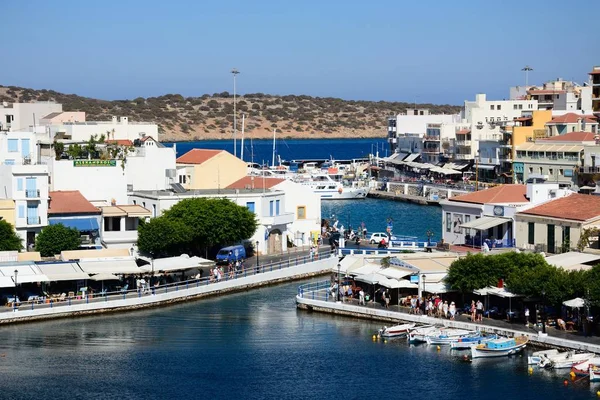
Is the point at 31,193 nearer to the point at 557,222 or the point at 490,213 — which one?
the point at 490,213

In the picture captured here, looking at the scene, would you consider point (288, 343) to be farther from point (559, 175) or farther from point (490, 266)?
point (559, 175)

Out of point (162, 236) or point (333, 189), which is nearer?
point (162, 236)

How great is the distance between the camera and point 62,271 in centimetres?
4634

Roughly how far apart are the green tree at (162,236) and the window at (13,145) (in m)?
9.15

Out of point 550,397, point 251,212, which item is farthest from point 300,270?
point 550,397

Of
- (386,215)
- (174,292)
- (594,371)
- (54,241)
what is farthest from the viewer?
(386,215)

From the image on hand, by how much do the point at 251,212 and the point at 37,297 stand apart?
13.6 metres

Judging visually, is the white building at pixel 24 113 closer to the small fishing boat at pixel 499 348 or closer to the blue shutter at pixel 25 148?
the blue shutter at pixel 25 148

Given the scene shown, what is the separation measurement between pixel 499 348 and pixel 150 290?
15150 mm

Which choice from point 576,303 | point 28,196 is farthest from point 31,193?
point 576,303

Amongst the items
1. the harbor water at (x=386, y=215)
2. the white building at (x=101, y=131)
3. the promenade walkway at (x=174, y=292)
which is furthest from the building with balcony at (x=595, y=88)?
the promenade walkway at (x=174, y=292)

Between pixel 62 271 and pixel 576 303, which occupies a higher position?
pixel 62 271

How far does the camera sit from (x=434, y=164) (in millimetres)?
119250

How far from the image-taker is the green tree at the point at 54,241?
50.8 metres
